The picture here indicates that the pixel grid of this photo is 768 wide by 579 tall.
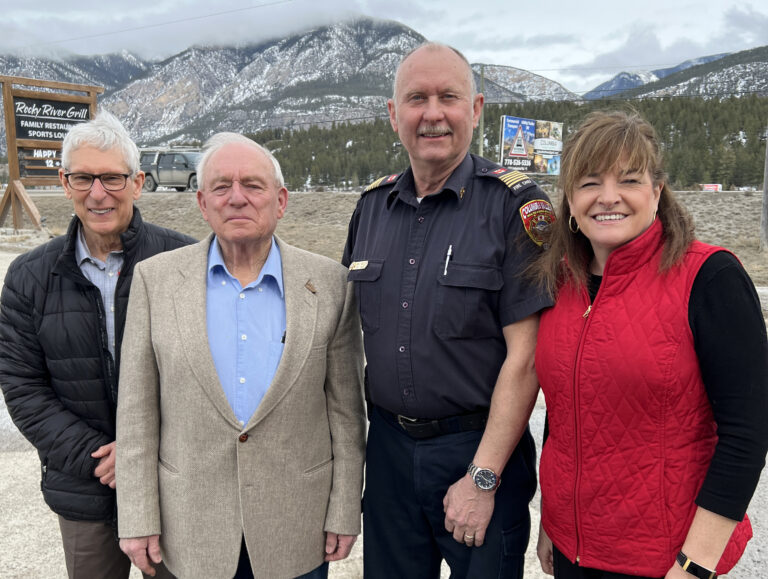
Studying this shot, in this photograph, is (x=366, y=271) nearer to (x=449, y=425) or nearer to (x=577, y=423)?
(x=449, y=425)

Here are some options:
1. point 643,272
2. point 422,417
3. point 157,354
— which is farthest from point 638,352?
point 157,354

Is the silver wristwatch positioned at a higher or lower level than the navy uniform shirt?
lower

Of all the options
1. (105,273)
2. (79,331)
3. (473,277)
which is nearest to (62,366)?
(79,331)

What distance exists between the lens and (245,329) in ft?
5.82

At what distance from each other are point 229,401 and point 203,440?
0.14 metres

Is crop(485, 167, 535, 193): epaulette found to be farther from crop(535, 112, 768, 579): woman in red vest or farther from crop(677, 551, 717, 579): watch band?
crop(677, 551, 717, 579): watch band

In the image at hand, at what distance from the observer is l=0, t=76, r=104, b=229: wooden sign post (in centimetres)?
1191

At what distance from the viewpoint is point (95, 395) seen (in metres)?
1.87

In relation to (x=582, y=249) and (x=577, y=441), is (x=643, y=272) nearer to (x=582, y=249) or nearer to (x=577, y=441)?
(x=582, y=249)

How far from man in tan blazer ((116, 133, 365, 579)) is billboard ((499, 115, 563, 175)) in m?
20.9

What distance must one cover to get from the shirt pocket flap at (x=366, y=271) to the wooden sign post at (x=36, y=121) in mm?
11910

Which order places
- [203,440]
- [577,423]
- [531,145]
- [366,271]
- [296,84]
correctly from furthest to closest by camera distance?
[296,84] < [531,145] < [366,271] < [203,440] < [577,423]

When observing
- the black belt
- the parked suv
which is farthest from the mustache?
the parked suv

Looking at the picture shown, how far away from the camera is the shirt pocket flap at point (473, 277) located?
179 centimetres
